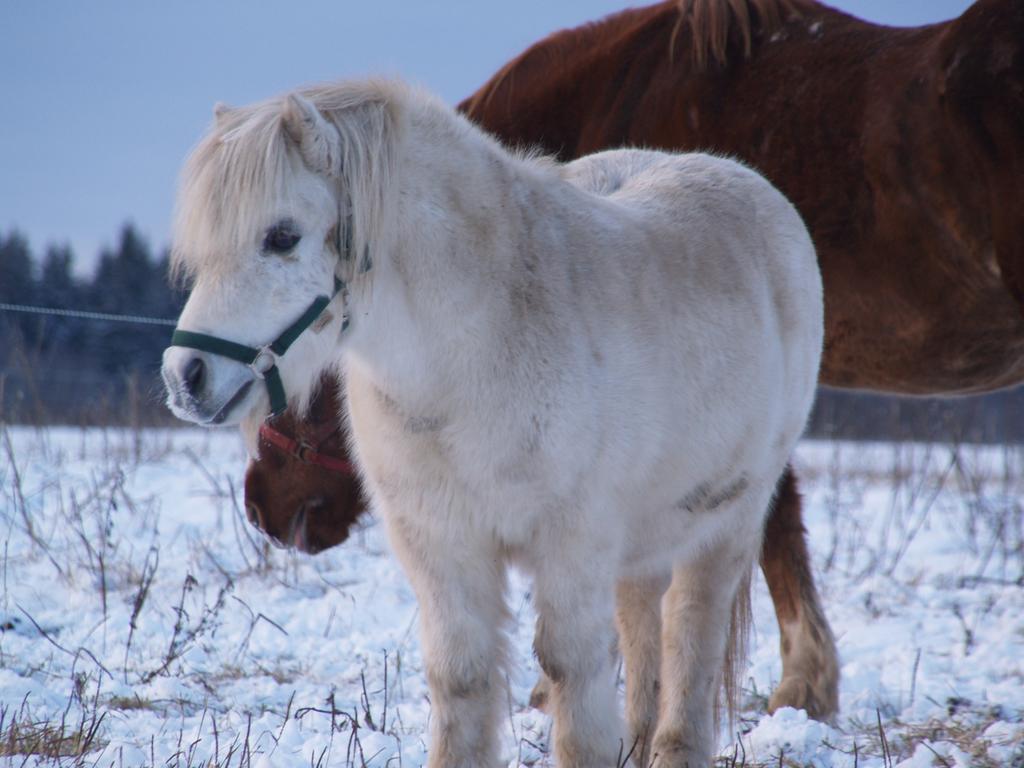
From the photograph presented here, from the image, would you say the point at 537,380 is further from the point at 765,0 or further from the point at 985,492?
the point at 985,492

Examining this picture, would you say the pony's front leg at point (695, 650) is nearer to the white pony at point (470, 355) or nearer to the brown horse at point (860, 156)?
the white pony at point (470, 355)

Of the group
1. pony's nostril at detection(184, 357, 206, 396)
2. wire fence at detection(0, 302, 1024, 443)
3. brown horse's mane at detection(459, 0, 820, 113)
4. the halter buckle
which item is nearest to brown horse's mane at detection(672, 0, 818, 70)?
brown horse's mane at detection(459, 0, 820, 113)

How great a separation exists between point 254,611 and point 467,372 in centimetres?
249

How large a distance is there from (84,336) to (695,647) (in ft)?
61.7

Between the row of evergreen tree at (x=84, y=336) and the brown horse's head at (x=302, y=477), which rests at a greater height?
the brown horse's head at (x=302, y=477)

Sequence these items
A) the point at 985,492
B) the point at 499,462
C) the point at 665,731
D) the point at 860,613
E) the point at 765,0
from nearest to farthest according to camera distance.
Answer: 1. the point at 499,462
2. the point at 665,731
3. the point at 765,0
4. the point at 860,613
5. the point at 985,492

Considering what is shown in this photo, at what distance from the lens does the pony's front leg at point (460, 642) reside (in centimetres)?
221

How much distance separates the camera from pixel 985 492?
→ 8789mm

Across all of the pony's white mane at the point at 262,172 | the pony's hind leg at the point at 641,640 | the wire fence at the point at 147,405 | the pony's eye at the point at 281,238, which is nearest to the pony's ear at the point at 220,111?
the pony's white mane at the point at 262,172

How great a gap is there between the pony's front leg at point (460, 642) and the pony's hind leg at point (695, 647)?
62 centimetres

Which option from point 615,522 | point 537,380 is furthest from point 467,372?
point 615,522

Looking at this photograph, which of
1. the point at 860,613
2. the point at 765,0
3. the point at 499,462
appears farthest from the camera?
the point at 860,613

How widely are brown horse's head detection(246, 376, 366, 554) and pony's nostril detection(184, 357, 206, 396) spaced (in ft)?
5.18

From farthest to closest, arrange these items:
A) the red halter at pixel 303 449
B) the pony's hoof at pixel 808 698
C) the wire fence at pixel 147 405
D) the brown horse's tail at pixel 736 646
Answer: the wire fence at pixel 147 405 → the red halter at pixel 303 449 → the pony's hoof at pixel 808 698 → the brown horse's tail at pixel 736 646
